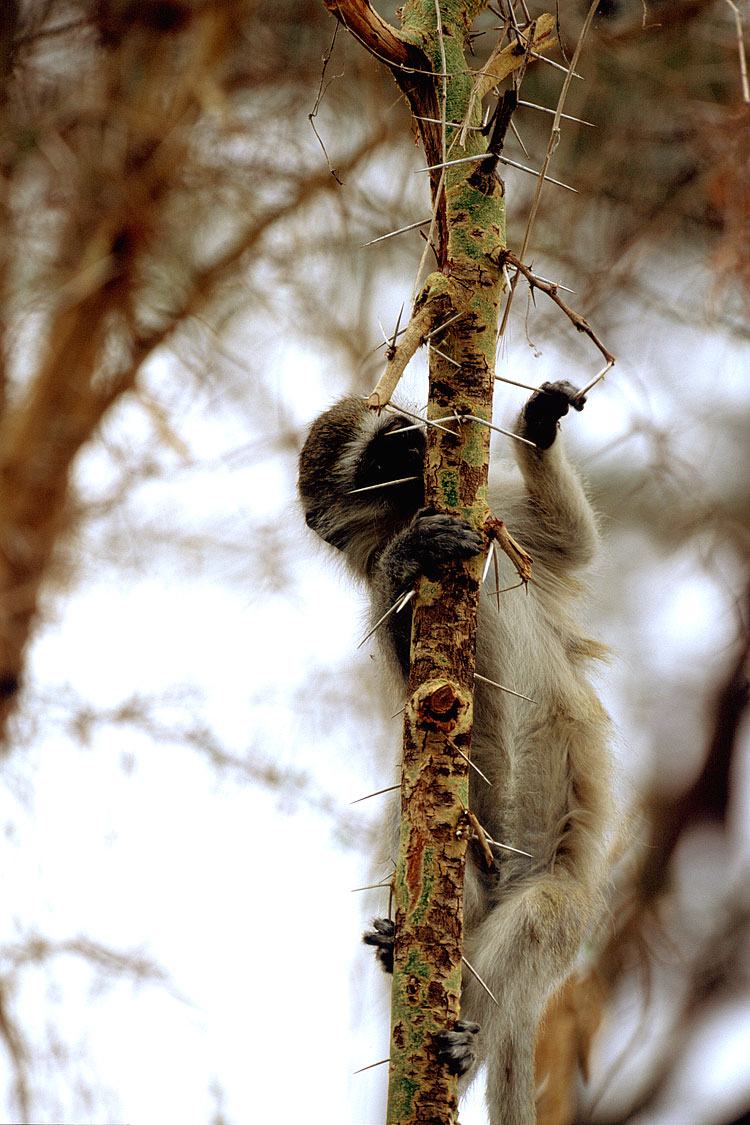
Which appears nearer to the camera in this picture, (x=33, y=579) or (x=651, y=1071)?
(x=651, y=1071)

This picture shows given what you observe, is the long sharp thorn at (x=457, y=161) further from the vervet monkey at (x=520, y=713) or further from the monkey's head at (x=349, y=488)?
the monkey's head at (x=349, y=488)

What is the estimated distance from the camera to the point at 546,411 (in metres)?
3.77

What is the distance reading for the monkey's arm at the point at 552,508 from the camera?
162 inches

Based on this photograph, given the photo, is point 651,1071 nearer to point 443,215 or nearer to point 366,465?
point 366,465

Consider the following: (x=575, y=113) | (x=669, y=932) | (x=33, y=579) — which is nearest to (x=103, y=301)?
(x=33, y=579)

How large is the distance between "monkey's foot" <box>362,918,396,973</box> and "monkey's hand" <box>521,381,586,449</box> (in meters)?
1.75

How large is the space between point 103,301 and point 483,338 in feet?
16.2

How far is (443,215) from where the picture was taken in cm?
242

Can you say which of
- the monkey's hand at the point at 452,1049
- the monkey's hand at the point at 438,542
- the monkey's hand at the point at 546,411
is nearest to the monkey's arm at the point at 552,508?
the monkey's hand at the point at 546,411

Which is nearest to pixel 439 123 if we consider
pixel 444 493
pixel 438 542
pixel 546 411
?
pixel 444 493

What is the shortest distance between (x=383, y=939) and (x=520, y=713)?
96cm

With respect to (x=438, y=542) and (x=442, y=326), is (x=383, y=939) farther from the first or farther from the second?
(x=442, y=326)

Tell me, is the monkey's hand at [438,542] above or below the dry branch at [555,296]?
below

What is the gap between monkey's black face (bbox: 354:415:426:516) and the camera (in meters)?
3.87
